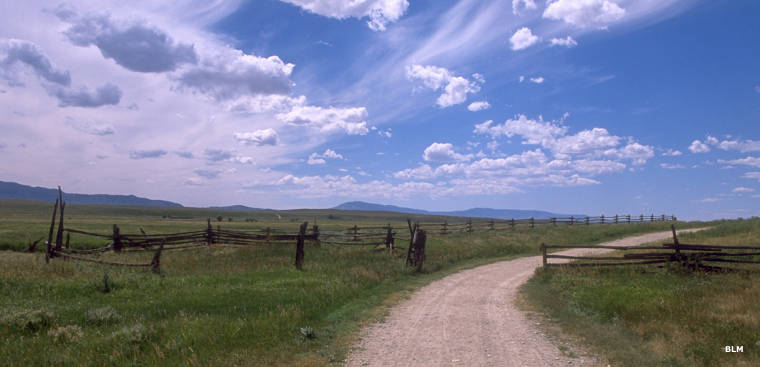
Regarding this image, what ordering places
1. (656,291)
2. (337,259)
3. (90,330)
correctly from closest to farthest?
(90,330)
(656,291)
(337,259)

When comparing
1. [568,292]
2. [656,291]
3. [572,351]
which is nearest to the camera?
[572,351]

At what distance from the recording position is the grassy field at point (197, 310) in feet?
24.2

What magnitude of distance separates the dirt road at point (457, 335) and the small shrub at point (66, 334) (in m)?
4.94

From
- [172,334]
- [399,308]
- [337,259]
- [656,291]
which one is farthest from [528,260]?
[172,334]

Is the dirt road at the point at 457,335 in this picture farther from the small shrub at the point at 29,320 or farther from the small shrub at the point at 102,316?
the small shrub at the point at 29,320

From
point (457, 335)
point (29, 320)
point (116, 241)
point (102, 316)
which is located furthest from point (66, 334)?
point (116, 241)

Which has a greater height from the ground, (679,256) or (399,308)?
(679,256)

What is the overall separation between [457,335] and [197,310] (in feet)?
19.4

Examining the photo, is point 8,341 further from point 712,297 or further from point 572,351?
point 712,297

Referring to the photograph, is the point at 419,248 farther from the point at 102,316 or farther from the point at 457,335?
the point at 102,316

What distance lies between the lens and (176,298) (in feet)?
37.4

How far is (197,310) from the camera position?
10430 mm

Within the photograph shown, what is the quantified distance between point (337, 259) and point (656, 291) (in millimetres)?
12606

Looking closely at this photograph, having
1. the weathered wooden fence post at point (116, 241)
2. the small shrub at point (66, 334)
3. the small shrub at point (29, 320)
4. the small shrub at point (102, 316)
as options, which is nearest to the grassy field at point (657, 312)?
the small shrub at point (66, 334)
